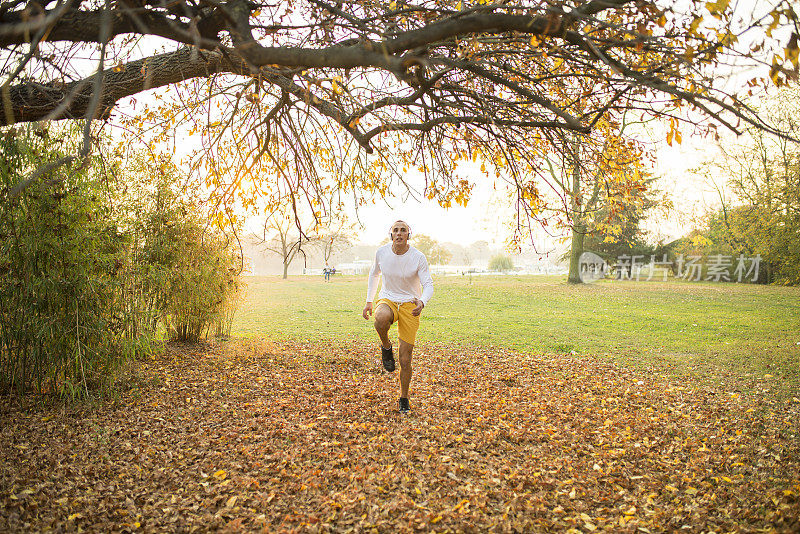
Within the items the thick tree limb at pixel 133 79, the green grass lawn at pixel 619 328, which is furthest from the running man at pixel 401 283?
the green grass lawn at pixel 619 328

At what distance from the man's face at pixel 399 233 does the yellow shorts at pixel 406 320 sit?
2.05ft

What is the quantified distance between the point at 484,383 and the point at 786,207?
2051cm

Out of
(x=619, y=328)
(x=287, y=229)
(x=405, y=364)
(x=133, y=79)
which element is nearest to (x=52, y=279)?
(x=133, y=79)

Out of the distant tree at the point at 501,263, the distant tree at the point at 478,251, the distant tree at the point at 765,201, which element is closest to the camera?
the distant tree at the point at 765,201

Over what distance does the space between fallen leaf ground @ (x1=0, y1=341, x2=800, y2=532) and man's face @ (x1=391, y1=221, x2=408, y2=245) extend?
1791mm

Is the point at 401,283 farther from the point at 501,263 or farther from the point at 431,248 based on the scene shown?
the point at 431,248

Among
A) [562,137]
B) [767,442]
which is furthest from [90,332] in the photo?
[767,442]

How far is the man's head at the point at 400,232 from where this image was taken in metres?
4.71

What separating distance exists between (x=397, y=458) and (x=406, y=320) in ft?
4.28

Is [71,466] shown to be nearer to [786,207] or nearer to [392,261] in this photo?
[392,261]

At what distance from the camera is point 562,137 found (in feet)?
15.6

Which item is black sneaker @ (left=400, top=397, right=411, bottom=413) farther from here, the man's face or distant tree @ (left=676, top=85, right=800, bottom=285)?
distant tree @ (left=676, top=85, right=800, bottom=285)

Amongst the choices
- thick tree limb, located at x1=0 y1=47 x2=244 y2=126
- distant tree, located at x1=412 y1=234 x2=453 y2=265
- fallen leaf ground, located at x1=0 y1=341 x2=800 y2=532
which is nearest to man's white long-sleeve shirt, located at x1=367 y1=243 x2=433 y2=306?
fallen leaf ground, located at x1=0 y1=341 x2=800 y2=532

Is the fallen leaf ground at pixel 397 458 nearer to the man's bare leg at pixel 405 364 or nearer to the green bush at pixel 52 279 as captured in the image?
the man's bare leg at pixel 405 364
